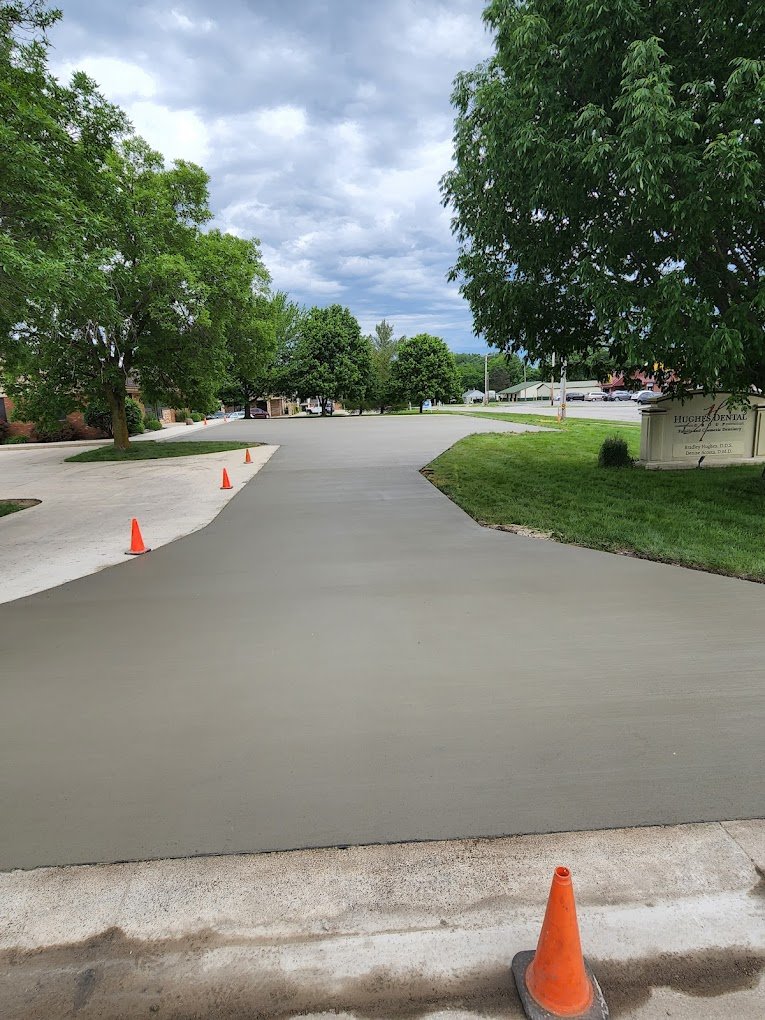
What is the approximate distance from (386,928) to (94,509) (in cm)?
1029

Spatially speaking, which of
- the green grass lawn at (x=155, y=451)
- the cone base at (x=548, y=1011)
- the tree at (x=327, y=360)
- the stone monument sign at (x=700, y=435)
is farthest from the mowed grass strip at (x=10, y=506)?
the tree at (x=327, y=360)

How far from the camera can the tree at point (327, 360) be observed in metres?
53.4

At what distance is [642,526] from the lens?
7.91 metres

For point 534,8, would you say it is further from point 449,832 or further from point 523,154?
point 449,832

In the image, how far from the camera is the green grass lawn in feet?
66.2

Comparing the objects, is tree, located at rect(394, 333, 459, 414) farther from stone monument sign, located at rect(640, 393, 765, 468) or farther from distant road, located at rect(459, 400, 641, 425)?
stone monument sign, located at rect(640, 393, 765, 468)

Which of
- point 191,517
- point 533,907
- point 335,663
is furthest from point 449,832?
point 191,517

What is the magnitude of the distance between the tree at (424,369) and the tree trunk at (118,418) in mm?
38420

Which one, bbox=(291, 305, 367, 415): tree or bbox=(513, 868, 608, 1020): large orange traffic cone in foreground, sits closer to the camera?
bbox=(513, 868, 608, 1020): large orange traffic cone in foreground

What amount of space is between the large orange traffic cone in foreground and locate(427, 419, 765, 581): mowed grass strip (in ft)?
16.6

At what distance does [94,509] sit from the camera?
35.7 feet

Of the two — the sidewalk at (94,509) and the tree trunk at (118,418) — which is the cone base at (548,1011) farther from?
the tree trunk at (118,418)

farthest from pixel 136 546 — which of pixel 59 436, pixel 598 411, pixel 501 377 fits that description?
pixel 501 377

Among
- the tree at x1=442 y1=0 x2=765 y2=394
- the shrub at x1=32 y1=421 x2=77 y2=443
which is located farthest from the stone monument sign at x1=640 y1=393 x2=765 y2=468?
the shrub at x1=32 y1=421 x2=77 y2=443
